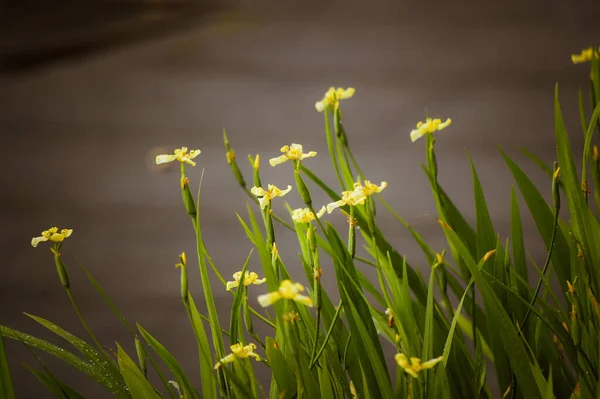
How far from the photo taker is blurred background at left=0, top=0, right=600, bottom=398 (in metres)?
1.12

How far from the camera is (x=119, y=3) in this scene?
3.69 ft

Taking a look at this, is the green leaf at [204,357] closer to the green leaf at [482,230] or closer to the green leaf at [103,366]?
the green leaf at [103,366]

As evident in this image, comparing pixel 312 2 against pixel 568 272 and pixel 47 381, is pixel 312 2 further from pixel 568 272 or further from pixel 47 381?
pixel 47 381

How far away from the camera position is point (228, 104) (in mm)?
1152

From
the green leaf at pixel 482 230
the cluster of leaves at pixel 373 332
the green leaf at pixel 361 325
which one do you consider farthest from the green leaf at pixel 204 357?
the green leaf at pixel 482 230

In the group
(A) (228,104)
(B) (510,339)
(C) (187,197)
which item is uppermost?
(A) (228,104)

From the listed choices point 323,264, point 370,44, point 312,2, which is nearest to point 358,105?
point 370,44

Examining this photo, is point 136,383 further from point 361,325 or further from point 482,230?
point 482,230

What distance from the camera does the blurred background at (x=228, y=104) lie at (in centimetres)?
112

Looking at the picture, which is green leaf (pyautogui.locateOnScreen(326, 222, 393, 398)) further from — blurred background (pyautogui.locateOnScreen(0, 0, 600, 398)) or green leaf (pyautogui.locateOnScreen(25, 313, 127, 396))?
blurred background (pyautogui.locateOnScreen(0, 0, 600, 398))

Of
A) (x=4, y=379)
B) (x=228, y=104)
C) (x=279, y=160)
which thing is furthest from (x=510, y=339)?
(x=228, y=104)

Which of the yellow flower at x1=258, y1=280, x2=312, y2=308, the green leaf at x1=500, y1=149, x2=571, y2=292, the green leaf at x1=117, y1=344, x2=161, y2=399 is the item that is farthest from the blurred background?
the yellow flower at x1=258, y1=280, x2=312, y2=308

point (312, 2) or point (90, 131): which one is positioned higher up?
point (312, 2)

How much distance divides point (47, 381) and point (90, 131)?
87 cm
